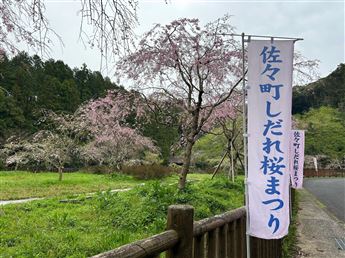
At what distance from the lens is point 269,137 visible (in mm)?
2920

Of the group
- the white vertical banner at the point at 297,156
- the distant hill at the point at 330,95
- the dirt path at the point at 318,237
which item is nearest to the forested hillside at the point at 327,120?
the distant hill at the point at 330,95

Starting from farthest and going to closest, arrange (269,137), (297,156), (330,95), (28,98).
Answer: (330,95)
(28,98)
(297,156)
(269,137)

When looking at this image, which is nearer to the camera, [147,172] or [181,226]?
[181,226]

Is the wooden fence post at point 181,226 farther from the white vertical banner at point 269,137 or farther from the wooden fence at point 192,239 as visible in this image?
the white vertical banner at point 269,137

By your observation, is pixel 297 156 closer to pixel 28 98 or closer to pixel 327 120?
pixel 28 98

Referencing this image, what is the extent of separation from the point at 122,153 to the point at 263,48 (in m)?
28.8

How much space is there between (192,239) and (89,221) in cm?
532

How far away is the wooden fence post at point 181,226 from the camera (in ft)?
7.03

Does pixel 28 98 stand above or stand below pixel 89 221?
above

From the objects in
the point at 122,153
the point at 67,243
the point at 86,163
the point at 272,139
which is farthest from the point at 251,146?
the point at 86,163

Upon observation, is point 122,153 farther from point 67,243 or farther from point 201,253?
point 201,253

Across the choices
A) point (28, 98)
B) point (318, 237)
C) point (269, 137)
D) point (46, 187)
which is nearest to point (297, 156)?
point (318, 237)

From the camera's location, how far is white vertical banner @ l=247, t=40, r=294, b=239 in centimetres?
290

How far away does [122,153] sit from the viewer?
102ft
